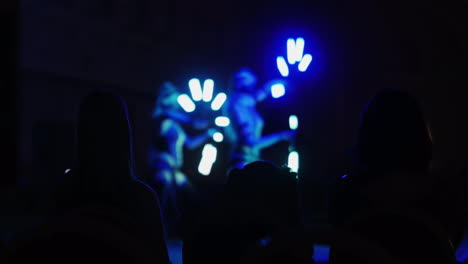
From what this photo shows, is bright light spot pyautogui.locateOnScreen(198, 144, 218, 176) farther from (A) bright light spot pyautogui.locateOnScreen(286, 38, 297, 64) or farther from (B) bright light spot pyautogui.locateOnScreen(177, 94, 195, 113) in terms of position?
(A) bright light spot pyautogui.locateOnScreen(286, 38, 297, 64)

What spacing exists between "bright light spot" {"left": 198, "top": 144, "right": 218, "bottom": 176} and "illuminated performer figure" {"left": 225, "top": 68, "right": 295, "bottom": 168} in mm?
766

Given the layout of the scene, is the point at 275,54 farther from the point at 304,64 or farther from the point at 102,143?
the point at 102,143

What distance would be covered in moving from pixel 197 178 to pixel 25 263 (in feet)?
24.1

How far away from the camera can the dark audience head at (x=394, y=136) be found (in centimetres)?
177

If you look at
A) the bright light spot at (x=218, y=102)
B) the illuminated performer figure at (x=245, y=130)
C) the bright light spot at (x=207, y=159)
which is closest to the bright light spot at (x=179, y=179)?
the illuminated performer figure at (x=245, y=130)

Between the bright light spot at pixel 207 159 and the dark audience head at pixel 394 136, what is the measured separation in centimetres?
596

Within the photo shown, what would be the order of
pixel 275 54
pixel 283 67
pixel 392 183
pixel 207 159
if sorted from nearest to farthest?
pixel 392 183, pixel 283 67, pixel 207 159, pixel 275 54

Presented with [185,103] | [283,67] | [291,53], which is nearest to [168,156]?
[185,103]

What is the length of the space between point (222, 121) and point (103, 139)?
5.53 meters

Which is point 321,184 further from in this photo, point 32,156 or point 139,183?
point 139,183

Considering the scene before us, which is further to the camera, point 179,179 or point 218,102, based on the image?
point 218,102

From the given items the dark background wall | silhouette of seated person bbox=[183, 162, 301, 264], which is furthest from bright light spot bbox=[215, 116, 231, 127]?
silhouette of seated person bbox=[183, 162, 301, 264]

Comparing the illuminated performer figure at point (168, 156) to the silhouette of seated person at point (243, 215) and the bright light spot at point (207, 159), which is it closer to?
the bright light spot at point (207, 159)

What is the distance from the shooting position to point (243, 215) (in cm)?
133
